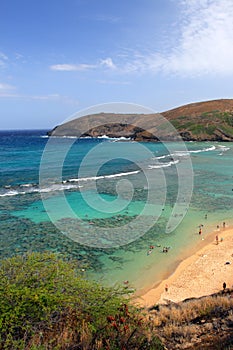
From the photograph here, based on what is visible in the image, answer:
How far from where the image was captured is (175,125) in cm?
12531

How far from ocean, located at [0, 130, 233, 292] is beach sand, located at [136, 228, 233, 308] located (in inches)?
29.1

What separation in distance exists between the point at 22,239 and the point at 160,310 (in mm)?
15134

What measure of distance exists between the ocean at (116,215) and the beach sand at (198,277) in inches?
29.1

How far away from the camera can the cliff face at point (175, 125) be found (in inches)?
4537

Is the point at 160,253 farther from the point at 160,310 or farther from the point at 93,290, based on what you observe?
the point at 93,290

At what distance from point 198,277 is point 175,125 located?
11191 cm

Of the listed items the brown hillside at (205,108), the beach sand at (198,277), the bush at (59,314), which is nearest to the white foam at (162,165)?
the beach sand at (198,277)

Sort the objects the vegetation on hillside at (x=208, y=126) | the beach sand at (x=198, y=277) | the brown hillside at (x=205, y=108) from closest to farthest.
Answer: the beach sand at (x=198, y=277)
the vegetation on hillside at (x=208, y=126)
the brown hillside at (x=205, y=108)

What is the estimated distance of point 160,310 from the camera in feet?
35.8

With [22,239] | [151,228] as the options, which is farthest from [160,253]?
[22,239]

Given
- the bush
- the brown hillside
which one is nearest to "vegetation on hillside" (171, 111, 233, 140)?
the brown hillside

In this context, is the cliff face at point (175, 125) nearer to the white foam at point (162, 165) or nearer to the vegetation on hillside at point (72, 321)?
the white foam at point (162, 165)

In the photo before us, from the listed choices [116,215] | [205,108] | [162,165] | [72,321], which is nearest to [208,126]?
[205,108]

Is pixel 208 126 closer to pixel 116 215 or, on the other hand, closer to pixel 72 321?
pixel 116 215
